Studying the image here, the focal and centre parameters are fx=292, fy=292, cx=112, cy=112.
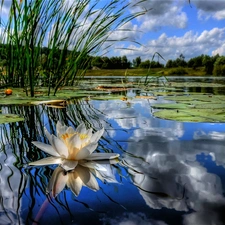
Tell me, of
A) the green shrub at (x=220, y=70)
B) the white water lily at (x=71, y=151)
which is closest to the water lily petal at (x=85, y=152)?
the white water lily at (x=71, y=151)

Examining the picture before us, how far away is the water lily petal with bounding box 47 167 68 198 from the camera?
1.61ft

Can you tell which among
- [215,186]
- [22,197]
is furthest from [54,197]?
[215,186]

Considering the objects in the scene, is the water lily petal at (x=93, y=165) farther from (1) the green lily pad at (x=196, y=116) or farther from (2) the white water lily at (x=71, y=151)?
(1) the green lily pad at (x=196, y=116)

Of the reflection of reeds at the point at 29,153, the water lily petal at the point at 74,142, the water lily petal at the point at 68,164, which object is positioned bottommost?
the reflection of reeds at the point at 29,153

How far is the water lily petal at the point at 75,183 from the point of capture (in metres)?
0.49

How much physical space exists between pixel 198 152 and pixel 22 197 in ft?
1.50

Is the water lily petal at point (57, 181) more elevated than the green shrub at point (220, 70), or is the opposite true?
the water lily petal at point (57, 181)

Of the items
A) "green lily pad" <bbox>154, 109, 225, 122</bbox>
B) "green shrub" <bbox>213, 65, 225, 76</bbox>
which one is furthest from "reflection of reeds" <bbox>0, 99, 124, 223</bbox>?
"green shrub" <bbox>213, 65, 225, 76</bbox>

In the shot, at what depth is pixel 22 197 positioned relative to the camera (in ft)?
1.53

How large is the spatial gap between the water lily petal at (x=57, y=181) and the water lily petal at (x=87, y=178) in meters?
0.03

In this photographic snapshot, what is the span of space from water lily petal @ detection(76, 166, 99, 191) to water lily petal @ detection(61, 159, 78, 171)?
0.04ft

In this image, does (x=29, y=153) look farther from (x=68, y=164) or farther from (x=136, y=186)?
(x=136, y=186)

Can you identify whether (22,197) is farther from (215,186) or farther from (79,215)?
(215,186)

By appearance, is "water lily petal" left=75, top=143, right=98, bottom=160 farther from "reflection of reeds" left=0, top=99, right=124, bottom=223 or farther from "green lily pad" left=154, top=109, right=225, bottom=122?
"green lily pad" left=154, top=109, right=225, bottom=122
